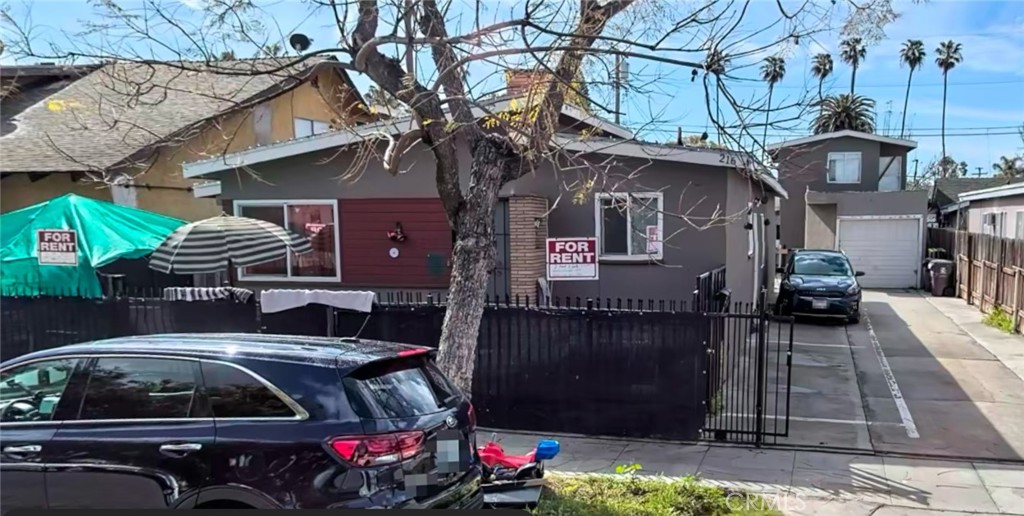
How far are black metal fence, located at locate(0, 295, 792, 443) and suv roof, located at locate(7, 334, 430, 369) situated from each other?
3142mm

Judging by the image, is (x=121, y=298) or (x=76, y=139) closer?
(x=121, y=298)

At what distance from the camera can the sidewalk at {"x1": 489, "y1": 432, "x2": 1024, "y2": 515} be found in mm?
5445

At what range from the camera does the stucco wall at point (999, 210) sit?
56.4ft

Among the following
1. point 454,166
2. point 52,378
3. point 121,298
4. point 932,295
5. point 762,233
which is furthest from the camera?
point 932,295

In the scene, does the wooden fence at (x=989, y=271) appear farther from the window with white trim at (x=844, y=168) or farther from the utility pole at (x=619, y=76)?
the utility pole at (x=619, y=76)

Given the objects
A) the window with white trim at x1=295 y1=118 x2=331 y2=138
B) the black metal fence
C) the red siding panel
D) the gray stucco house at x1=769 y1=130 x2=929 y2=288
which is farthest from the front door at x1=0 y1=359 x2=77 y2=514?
the gray stucco house at x1=769 y1=130 x2=929 y2=288

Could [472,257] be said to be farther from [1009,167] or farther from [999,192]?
[1009,167]

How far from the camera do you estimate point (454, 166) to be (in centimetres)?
601

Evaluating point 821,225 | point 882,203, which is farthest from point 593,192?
point 821,225

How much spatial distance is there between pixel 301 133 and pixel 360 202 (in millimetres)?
7433

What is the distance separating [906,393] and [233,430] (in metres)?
8.81

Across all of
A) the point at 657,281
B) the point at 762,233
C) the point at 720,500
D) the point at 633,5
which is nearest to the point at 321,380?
the point at 720,500

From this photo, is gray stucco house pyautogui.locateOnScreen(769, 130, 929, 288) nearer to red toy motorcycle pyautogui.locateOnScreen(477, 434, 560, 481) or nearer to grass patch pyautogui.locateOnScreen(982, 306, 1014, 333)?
grass patch pyautogui.locateOnScreen(982, 306, 1014, 333)

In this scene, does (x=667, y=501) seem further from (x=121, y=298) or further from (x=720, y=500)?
(x=121, y=298)
